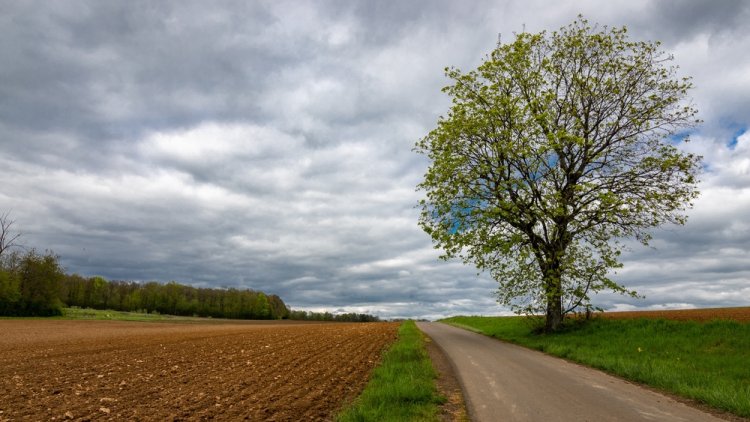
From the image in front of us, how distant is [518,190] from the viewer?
1043 inches

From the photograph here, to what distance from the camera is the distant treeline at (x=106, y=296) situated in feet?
255

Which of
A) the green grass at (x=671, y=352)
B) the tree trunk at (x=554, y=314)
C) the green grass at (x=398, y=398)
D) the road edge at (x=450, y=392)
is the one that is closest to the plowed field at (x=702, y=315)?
the green grass at (x=671, y=352)

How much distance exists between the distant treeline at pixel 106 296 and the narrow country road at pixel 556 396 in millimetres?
86647

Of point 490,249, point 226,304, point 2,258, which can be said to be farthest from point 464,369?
point 226,304

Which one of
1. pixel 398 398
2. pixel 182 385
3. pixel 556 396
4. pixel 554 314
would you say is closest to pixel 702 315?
pixel 554 314

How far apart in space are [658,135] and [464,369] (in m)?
18.3

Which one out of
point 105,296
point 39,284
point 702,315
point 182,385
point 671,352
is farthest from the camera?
point 105,296

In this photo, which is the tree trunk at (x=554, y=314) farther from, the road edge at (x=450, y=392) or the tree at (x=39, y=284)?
the tree at (x=39, y=284)

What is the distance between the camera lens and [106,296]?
14750 cm

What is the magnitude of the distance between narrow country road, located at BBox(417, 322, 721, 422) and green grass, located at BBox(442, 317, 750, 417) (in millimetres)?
815

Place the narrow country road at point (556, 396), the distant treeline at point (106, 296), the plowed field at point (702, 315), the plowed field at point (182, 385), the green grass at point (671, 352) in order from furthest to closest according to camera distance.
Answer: the distant treeline at point (106, 296) < the plowed field at point (702, 315) < the green grass at point (671, 352) < the plowed field at point (182, 385) < the narrow country road at point (556, 396)

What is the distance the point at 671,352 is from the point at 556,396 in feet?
31.0

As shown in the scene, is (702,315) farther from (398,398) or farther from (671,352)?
(398,398)

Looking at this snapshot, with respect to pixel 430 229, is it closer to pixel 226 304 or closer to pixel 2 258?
pixel 2 258
